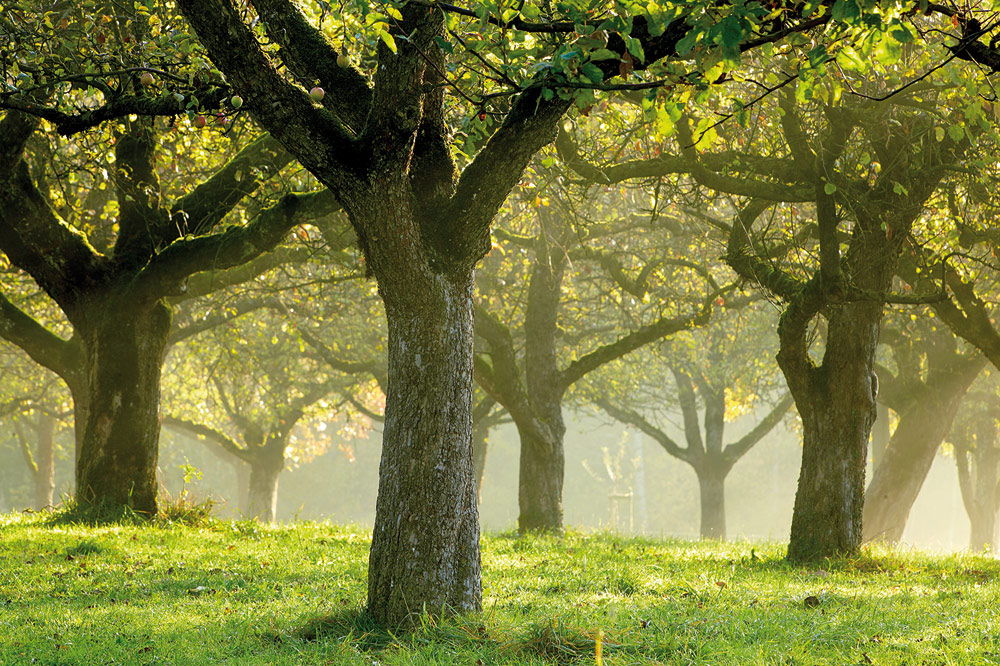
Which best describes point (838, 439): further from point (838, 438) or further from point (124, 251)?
point (124, 251)

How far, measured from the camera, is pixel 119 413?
10.6 m

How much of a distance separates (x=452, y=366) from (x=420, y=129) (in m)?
1.90

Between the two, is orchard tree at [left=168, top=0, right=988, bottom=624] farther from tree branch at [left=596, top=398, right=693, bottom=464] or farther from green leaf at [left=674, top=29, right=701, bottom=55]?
tree branch at [left=596, top=398, right=693, bottom=464]

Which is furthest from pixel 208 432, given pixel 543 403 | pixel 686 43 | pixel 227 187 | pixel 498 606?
pixel 686 43

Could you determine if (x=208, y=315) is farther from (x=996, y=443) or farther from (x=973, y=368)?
(x=996, y=443)

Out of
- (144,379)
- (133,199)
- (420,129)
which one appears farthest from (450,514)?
(133,199)

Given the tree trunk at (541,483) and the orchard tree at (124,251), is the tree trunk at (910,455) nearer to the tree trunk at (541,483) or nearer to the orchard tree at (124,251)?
the tree trunk at (541,483)

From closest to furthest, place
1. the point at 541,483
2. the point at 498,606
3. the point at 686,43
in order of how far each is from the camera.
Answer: the point at 686,43
the point at 498,606
the point at 541,483

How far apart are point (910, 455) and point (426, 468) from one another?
14.0 m

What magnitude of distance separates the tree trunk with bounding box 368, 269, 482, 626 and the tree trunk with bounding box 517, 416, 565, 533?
27.4 feet

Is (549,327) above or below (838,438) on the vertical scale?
above

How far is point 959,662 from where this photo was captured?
512cm

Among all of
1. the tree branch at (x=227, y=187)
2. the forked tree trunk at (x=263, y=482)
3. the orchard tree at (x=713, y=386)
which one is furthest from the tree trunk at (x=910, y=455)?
the forked tree trunk at (x=263, y=482)

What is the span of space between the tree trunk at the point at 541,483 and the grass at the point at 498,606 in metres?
3.76
